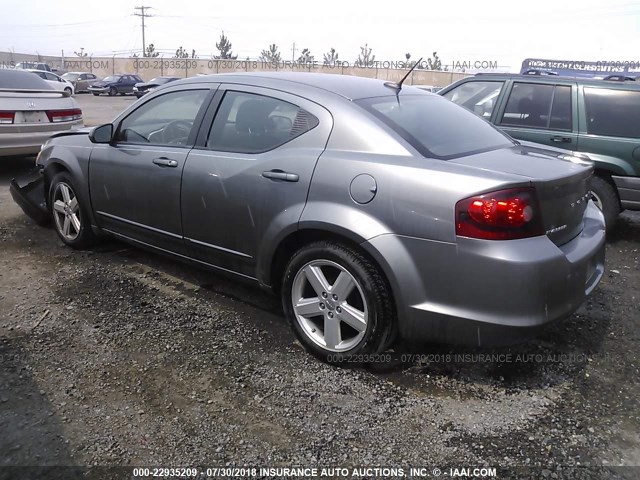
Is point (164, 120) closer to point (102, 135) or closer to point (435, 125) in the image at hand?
point (102, 135)

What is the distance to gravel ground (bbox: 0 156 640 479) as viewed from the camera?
2350 millimetres

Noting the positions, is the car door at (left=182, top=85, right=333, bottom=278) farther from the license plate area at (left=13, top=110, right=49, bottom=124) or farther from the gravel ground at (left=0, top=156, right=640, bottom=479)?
the license plate area at (left=13, top=110, right=49, bottom=124)

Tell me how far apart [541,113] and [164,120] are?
4052 millimetres

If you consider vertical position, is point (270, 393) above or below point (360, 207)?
below

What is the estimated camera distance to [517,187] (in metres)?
2.50

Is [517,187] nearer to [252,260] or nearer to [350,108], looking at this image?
[350,108]

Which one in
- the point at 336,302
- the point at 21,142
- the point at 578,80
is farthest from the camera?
the point at 21,142

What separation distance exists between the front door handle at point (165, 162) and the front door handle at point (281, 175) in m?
0.84

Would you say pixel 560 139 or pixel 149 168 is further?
pixel 560 139

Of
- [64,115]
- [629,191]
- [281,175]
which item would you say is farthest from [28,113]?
[629,191]

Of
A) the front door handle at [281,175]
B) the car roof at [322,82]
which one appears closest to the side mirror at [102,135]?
the car roof at [322,82]

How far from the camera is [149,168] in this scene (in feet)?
12.6

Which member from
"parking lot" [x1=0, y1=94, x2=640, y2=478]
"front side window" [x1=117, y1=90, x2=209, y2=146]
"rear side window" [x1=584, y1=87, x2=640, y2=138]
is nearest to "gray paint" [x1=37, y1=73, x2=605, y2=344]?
"front side window" [x1=117, y1=90, x2=209, y2=146]

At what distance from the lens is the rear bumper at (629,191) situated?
17.6ft
